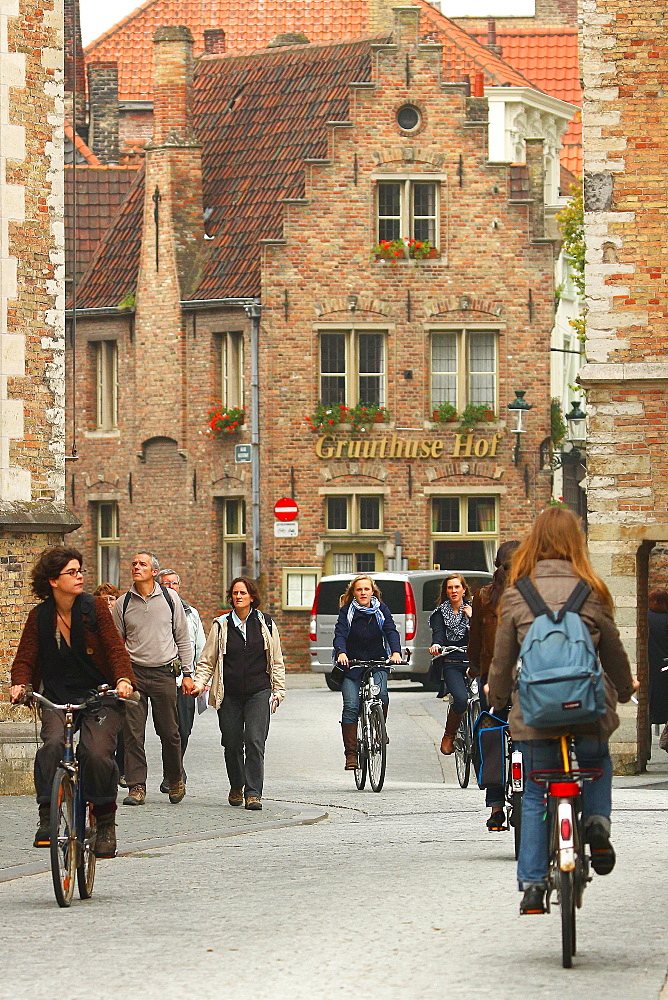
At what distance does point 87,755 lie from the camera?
10484 mm

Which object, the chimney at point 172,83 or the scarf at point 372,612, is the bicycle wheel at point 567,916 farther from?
the chimney at point 172,83

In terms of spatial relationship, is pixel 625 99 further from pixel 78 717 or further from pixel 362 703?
pixel 78 717

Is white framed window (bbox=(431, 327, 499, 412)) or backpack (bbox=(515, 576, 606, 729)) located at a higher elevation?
white framed window (bbox=(431, 327, 499, 412))

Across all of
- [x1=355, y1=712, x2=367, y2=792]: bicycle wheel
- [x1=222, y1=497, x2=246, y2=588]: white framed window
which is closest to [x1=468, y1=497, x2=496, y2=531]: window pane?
[x1=222, y1=497, x2=246, y2=588]: white framed window

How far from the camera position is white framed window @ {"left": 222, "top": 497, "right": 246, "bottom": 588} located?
44.4 m

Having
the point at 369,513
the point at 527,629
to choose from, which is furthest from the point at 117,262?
the point at 527,629

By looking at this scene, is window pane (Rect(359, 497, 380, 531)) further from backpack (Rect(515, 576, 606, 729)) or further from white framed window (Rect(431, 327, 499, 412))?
backpack (Rect(515, 576, 606, 729))

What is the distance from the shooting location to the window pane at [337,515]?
43656 millimetres

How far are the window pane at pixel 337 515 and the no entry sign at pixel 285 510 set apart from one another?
1640 millimetres

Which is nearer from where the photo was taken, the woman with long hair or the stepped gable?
the woman with long hair

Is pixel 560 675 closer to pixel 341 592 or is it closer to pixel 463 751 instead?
pixel 463 751

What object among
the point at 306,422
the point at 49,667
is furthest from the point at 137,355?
the point at 49,667

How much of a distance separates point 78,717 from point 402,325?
1328 inches

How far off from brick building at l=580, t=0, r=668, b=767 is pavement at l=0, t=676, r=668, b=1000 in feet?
13.2
